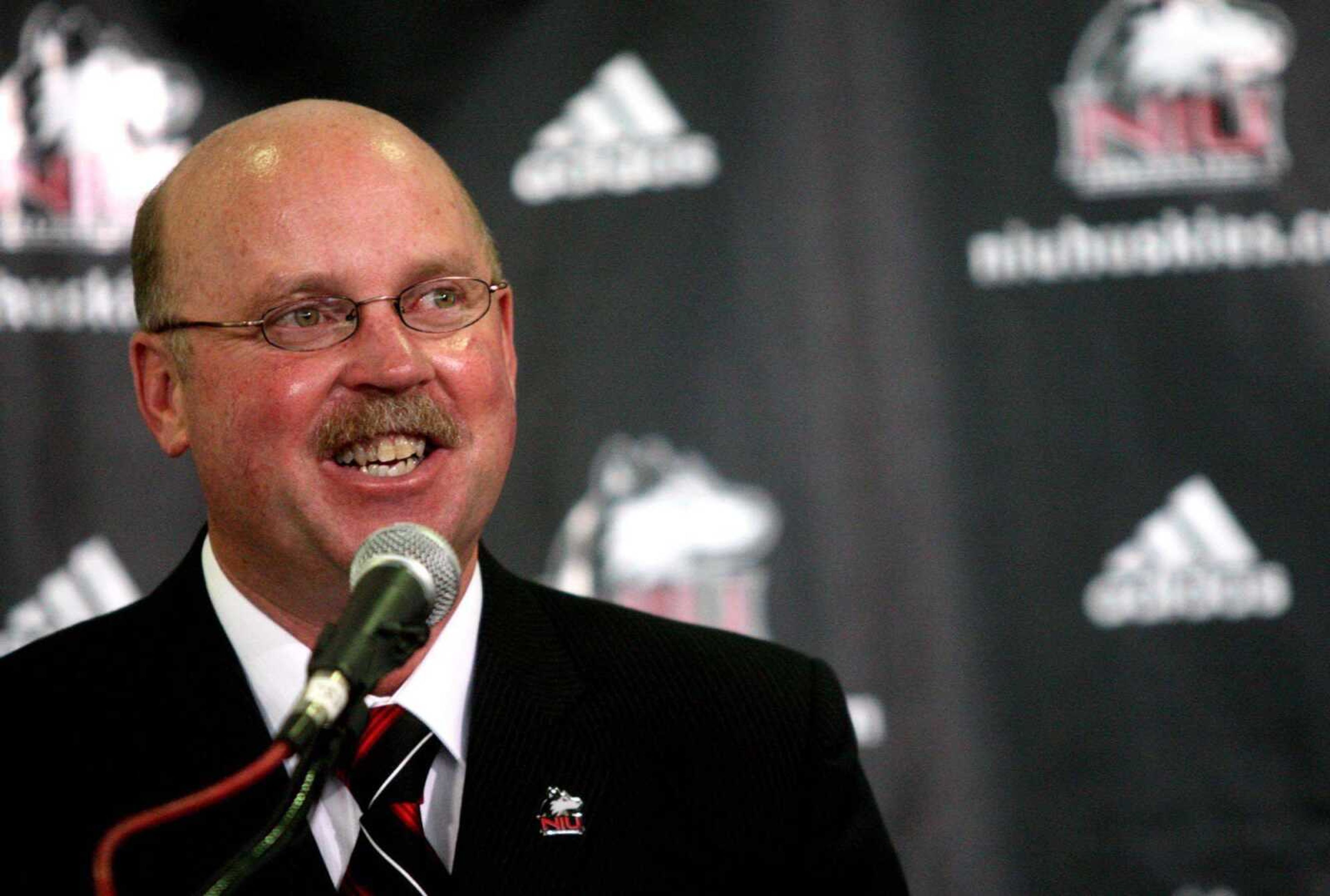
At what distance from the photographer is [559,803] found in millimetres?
1809

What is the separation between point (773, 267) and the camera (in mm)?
3129

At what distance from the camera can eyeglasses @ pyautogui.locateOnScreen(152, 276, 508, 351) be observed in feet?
5.85

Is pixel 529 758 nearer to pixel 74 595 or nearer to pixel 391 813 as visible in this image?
pixel 391 813

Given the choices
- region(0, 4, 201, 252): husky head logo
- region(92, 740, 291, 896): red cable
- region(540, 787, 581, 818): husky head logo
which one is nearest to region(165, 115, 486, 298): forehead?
region(540, 787, 581, 818): husky head logo

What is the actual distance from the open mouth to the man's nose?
0.19 feet

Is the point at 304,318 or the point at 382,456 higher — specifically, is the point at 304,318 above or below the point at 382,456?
above

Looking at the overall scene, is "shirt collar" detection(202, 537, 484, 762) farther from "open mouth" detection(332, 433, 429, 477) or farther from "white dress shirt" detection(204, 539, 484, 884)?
"open mouth" detection(332, 433, 429, 477)

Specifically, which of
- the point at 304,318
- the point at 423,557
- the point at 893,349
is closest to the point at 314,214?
the point at 304,318

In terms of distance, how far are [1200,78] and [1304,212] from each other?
1.08 ft

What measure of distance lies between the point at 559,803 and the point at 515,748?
3.1 inches

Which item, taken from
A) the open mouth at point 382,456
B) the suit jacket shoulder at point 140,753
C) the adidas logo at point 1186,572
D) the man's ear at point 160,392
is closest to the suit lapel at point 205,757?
the suit jacket shoulder at point 140,753

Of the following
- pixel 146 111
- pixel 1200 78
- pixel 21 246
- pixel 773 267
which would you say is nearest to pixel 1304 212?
pixel 1200 78

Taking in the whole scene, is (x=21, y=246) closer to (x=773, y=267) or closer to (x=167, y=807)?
(x=773, y=267)

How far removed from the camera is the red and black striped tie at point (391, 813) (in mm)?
1690
